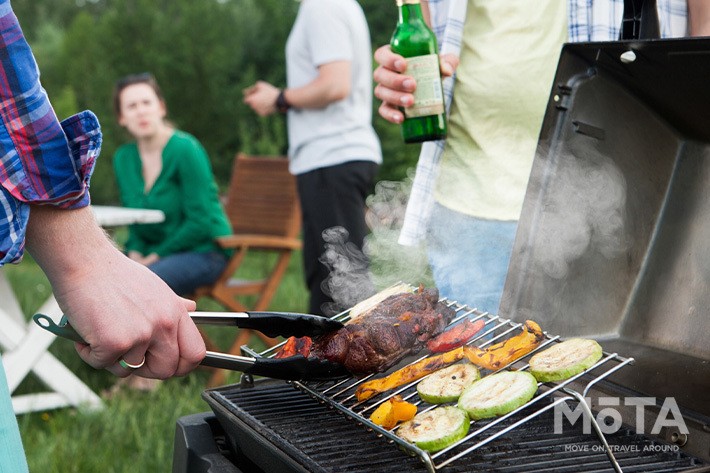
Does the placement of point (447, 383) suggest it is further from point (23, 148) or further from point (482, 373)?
point (23, 148)

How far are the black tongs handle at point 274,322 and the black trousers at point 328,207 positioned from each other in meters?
2.46

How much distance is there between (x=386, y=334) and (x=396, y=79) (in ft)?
2.64

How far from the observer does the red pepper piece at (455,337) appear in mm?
1696

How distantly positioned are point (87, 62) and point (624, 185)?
42.7ft

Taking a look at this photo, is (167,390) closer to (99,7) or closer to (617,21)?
(617,21)

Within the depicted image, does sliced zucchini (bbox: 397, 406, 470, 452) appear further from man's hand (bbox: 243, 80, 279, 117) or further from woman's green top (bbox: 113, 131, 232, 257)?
woman's green top (bbox: 113, 131, 232, 257)

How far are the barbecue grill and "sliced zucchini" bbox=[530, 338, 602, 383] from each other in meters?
0.04

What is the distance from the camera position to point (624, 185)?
184 centimetres

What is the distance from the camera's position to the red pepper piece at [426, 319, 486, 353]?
5.57 ft

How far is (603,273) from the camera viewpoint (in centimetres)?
185

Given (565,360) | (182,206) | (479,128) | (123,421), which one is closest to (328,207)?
(182,206)

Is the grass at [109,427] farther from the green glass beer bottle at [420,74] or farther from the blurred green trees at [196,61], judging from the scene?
the blurred green trees at [196,61]

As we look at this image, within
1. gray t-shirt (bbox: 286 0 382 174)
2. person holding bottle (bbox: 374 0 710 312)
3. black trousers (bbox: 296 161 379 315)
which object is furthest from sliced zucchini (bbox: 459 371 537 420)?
gray t-shirt (bbox: 286 0 382 174)

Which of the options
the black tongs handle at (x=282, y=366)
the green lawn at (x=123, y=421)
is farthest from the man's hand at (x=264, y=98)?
the black tongs handle at (x=282, y=366)
